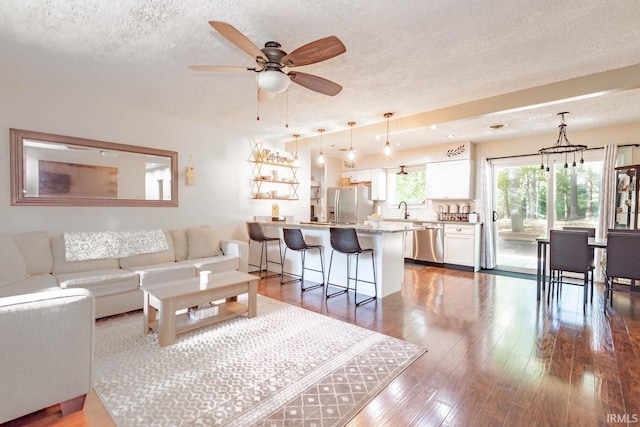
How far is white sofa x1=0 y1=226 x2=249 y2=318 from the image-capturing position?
115 inches

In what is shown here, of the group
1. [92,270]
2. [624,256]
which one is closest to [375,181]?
[624,256]

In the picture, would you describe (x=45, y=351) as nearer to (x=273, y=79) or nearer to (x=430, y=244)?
(x=273, y=79)

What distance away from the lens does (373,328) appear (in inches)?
115

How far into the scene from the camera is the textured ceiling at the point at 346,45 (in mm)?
2002

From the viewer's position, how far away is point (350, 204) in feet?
24.3

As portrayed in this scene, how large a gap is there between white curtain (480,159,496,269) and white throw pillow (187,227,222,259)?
4.94m

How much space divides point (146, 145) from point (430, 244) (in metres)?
5.35

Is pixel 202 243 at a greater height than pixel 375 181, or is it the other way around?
pixel 375 181

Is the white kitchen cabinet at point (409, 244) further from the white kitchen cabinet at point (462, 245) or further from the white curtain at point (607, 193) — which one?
the white curtain at point (607, 193)

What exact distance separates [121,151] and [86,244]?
134 cm

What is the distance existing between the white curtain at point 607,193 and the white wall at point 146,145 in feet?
17.1

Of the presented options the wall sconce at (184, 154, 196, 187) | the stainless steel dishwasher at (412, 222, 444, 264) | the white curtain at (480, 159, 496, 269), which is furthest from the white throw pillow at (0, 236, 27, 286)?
the white curtain at (480, 159, 496, 269)

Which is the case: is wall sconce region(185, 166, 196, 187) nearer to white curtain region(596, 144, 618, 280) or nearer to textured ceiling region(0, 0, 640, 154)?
textured ceiling region(0, 0, 640, 154)

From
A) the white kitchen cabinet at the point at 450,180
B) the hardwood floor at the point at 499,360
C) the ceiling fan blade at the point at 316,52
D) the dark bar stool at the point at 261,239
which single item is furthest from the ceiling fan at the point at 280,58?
the white kitchen cabinet at the point at 450,180
